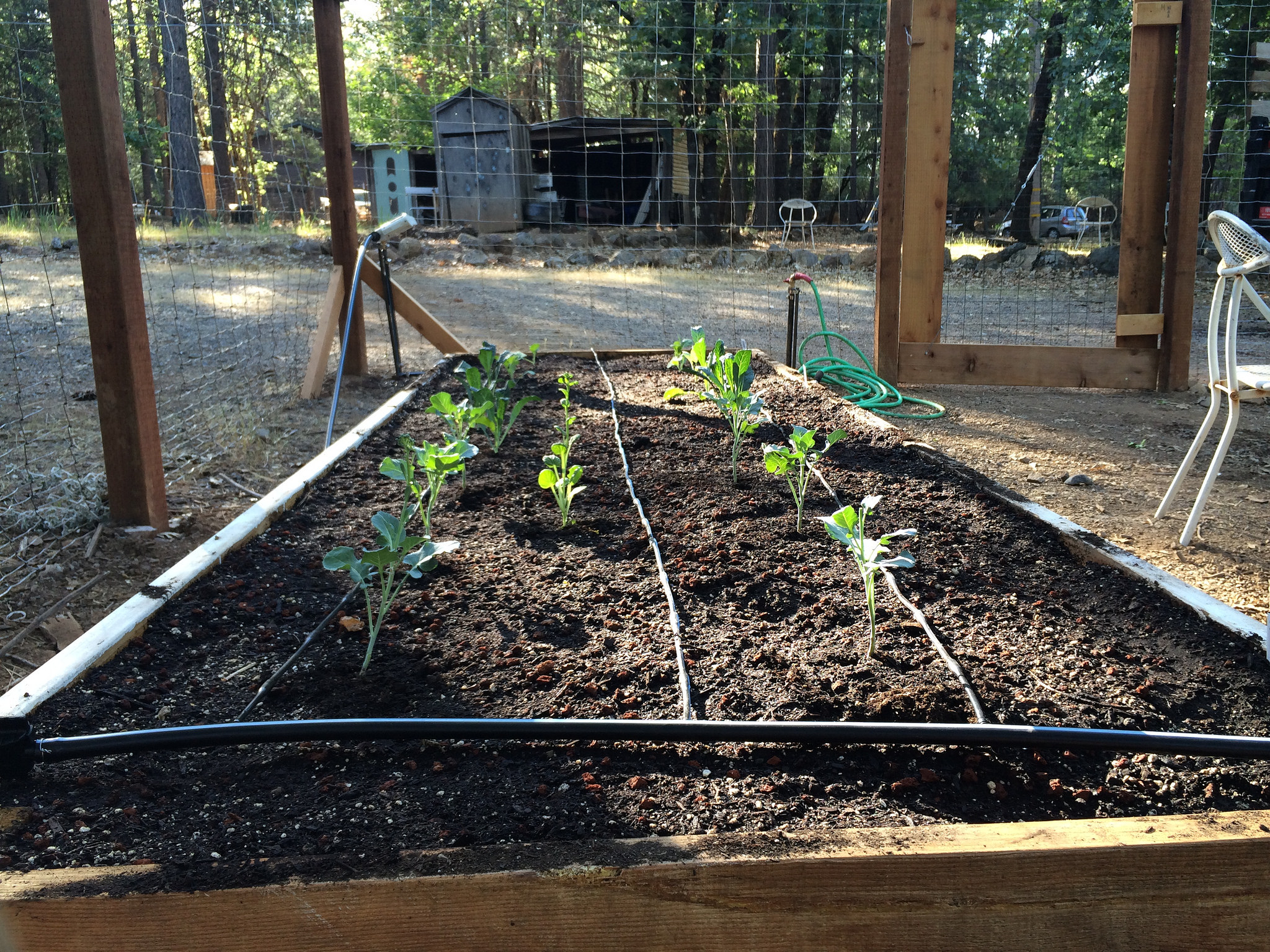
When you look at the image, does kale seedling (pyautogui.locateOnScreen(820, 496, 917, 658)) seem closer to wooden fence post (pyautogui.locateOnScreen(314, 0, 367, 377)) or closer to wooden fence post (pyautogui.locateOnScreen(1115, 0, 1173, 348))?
wooden fence post (pyautogui.locateOnScreen(314, 0, 367, 377))

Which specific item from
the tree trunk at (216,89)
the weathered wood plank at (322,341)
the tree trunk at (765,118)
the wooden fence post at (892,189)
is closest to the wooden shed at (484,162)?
the tree trunk at (765,118)

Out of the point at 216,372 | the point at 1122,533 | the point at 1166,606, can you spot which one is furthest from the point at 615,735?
the point at 216,372

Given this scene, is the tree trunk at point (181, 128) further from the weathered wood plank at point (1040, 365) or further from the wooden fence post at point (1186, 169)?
the wooden fence post at point (1186, 169)

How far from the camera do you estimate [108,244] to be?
290 centimetres

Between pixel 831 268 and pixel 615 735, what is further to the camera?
pixel 831 268

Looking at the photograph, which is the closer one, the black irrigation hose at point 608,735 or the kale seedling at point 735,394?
the black irrigation hose at point 608,735

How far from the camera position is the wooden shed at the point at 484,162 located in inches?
584

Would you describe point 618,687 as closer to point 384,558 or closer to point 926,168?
point 384,558

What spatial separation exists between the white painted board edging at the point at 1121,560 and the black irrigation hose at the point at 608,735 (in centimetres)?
55

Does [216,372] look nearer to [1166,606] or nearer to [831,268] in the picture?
[1166,606]

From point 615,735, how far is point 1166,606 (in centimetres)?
134

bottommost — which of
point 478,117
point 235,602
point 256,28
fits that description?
point 235,602

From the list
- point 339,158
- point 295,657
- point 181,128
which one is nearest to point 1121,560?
point 295,657

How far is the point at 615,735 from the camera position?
145cm
